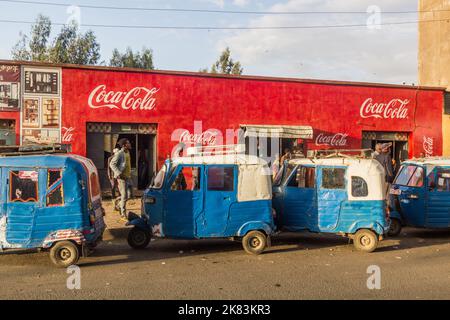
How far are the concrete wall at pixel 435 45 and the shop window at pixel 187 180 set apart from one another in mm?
22208

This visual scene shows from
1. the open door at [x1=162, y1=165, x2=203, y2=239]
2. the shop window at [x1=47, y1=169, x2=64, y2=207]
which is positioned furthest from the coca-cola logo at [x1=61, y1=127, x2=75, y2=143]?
the shop window at [x1=47, y1=169, x2=64, y2=207]

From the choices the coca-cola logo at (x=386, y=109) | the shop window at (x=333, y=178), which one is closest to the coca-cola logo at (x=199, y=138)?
the coca-cola logo at (x=386, y=109)

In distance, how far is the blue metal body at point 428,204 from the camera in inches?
436

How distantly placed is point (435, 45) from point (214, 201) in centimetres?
2475

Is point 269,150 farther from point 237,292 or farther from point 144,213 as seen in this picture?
point 237,292

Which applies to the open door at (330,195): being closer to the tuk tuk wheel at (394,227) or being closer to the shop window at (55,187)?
the tuk tuk wheel at (394,227)

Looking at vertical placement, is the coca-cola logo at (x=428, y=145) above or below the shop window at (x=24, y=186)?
above

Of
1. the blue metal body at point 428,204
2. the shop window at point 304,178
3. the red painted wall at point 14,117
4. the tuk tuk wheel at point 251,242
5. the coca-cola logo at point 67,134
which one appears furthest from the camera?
the coca-cola logo at point 67,134

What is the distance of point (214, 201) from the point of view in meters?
9.02

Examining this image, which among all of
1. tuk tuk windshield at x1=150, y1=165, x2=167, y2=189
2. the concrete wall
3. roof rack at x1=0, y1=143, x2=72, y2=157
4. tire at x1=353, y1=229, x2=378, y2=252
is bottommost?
tire at x1=353, y1=229, x2=378, y2=252

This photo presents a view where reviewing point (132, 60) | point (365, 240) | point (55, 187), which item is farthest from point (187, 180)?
point (132, 60)

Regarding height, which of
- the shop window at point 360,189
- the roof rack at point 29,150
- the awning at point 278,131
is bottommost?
the shop window at point 360,189

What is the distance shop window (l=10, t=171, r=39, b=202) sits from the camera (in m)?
7.83

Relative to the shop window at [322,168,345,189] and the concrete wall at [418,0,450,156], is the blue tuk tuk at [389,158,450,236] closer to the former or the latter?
the shop window at [322,168,345,189]
